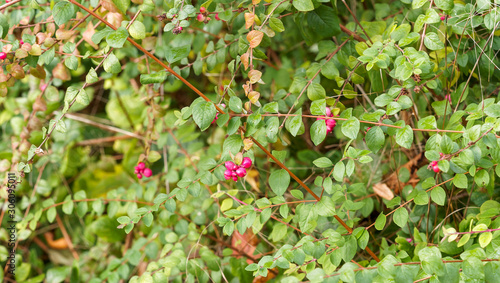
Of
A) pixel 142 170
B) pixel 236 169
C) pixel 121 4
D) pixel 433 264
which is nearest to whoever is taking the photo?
pixel 433 264

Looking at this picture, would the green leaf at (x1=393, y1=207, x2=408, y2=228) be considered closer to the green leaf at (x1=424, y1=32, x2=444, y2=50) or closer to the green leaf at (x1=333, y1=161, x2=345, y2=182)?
the green leaf at (x1=333, y1=161, x2=345, y2=182)

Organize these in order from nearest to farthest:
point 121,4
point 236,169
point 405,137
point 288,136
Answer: point 405,137 → point 236,169 → point 121,4 → point 288,136

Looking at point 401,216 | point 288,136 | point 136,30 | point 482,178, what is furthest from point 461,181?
point 136,30

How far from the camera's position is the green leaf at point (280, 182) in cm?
96

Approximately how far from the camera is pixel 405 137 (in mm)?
825

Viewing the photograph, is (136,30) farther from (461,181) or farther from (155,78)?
(461,181)

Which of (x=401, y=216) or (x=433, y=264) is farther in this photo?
(x=401, y=216)

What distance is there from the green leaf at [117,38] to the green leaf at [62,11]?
6.4 inches

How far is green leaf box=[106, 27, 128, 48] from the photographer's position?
869 mm

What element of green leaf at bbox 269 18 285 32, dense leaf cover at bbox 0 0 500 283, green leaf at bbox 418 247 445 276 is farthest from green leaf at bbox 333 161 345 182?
green leaf at bbox 269 18 285 32

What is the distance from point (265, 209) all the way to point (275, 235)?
0.16 metres

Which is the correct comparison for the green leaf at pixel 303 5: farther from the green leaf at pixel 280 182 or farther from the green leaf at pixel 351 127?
the green leaf at pixel 280 182

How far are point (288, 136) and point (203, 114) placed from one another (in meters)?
0.80

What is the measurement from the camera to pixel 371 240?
1289 millimetres
